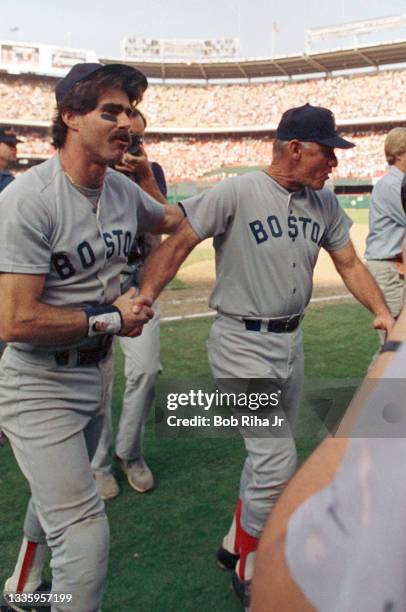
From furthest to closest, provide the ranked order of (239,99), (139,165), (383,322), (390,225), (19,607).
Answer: (239,99)
(390,225)
(139,165)
(383,322)
(19,607)

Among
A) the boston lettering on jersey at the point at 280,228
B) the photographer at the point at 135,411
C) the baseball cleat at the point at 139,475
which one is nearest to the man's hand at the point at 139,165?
the photographer at the point at 135,411

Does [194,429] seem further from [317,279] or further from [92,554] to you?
[317,279]

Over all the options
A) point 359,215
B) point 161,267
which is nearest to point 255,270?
→ point 161,267

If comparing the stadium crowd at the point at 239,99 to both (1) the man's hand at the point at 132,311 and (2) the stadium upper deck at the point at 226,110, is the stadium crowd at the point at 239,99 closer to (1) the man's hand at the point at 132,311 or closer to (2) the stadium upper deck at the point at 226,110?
(2) the stadium upper deck at the point at 226,110

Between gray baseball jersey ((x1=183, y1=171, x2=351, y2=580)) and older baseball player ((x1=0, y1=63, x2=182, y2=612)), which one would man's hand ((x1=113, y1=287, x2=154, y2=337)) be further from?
gray baseball jersey ((x1=183, y1=171, x2=351, y2=580))

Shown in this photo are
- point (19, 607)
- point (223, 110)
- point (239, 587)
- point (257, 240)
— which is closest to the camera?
point (19, 607)

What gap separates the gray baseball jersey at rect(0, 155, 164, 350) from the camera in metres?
2.25

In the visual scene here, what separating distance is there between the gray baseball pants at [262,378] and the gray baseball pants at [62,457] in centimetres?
81

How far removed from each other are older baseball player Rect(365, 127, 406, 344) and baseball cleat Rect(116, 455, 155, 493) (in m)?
2.30

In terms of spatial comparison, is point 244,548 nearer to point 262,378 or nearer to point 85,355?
point 262,378

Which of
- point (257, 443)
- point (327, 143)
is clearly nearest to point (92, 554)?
point (257, 443)

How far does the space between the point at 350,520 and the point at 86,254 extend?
6.29 feet

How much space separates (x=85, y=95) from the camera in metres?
2.49

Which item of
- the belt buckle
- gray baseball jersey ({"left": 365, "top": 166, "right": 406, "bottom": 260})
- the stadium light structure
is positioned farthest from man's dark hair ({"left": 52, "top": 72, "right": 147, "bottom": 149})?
the stadium light structure
